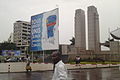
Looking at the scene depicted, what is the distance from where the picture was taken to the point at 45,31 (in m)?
21.9

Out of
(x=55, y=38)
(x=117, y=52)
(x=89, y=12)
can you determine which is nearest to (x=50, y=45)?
(x=55, y=38)

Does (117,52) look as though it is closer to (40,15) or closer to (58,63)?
(40,15)

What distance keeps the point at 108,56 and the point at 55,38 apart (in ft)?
71.4

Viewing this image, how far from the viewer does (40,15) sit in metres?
22.6

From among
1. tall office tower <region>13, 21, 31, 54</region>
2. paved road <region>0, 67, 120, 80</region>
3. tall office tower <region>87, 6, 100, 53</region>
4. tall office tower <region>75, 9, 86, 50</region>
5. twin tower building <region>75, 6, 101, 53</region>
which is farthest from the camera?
tall office tower <region>13, 21, 31, 54</region>

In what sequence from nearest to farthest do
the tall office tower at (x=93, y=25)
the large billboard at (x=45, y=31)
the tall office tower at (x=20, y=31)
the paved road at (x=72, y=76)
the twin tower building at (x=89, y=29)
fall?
the paved road at (x=72, y=76) → the large billboard at (x=45, y=31) → the twin tower building at (x=89, y=29) → the tall office tower at (x=93, y=25) → the tall office tower at (x=20, y=31)

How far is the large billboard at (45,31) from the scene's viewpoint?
2095 cm

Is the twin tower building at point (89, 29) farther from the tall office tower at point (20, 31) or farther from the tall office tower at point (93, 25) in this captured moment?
the tall office tower at point (20, 31)

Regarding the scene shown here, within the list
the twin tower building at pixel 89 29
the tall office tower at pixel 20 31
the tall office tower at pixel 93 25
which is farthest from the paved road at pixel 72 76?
the tall office tower at pixel 20 31

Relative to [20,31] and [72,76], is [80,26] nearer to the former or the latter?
[72,76]

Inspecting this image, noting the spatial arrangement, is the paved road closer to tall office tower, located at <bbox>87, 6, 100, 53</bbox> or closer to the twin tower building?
the twin tower building

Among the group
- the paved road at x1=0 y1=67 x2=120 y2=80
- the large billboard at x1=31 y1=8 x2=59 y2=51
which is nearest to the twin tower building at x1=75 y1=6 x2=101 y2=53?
the large billboard at x1=31 y1=8 x2=59 y2=51

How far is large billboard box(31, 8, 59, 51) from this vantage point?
21.0 m

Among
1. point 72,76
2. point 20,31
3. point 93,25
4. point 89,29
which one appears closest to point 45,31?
point 72,76
